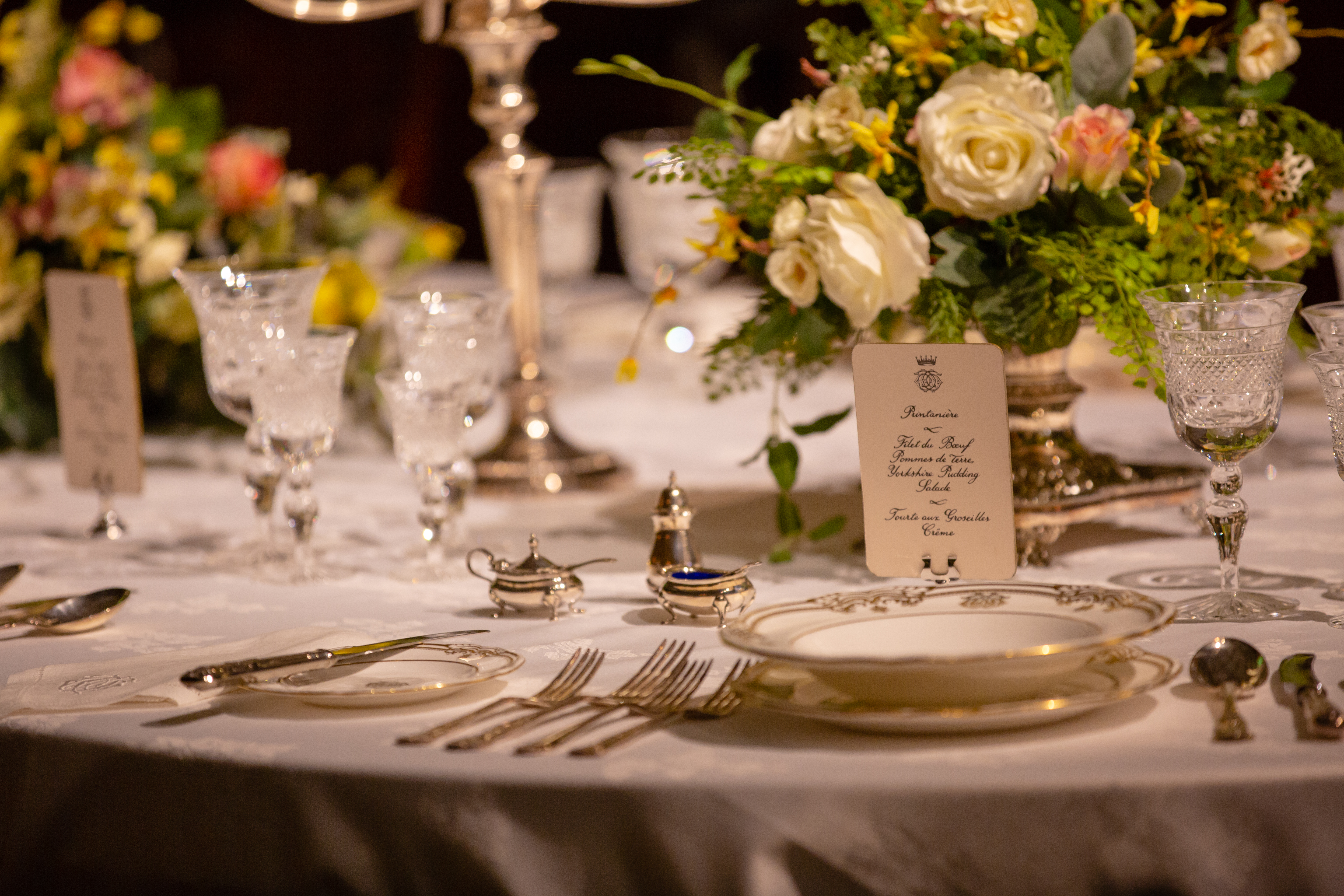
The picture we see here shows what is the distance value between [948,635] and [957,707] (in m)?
0.13

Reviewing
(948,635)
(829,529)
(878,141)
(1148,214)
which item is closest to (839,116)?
(878,141)

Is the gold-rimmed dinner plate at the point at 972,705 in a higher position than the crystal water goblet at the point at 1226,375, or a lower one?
lower

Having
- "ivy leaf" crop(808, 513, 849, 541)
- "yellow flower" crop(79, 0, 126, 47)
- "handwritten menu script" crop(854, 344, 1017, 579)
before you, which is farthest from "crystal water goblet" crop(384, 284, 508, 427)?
"yellow flower" crop(79, 0, 126, 47)

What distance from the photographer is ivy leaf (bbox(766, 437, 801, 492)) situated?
1.39 m

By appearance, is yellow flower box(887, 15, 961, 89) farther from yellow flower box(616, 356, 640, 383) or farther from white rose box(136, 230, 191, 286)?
white rose box(136, 230, 191, 286)

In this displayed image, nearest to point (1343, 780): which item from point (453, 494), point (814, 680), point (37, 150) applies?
point (814, 680)

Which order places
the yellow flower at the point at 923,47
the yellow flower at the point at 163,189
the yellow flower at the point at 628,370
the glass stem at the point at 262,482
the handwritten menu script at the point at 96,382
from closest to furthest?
1. the yellow flower at the point at 923,47
2. the yellow flower at the point at 628,370
3. the glass stem at the point at 262,482
4. the handwritten menu script at the point at 96,382
5. the yellow flower at the point at 163,189

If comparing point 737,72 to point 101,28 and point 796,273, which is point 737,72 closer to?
point 796,273

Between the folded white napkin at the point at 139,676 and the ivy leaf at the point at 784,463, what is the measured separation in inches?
18.6

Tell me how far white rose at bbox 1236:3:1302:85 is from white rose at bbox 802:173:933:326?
369mm

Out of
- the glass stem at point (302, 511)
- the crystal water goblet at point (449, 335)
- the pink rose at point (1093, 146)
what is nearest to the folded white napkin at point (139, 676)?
the glass stem at point (302, 511)

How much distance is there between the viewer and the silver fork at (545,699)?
864 millimetres

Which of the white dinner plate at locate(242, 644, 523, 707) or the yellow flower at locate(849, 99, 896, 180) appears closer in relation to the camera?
the white dinner plate at locate(242, 644, 523, 707)

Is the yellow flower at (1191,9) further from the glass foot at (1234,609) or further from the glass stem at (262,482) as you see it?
the glass stem at (262,482)
